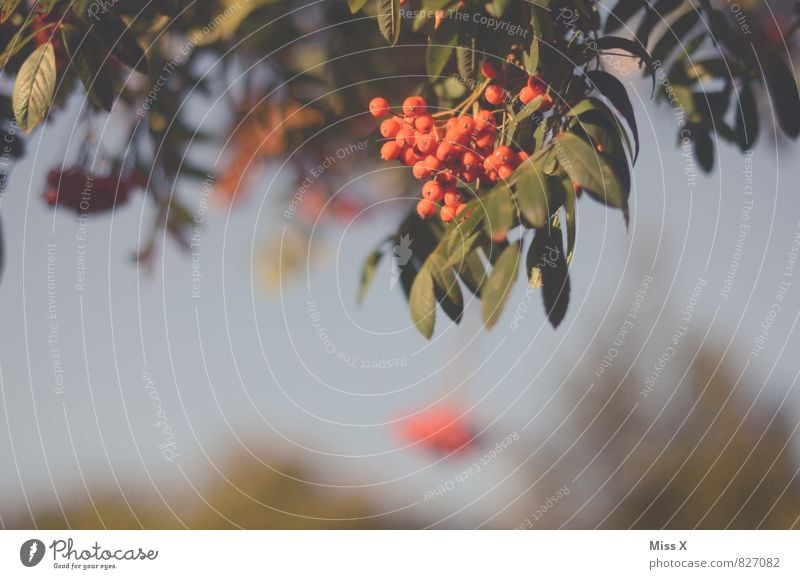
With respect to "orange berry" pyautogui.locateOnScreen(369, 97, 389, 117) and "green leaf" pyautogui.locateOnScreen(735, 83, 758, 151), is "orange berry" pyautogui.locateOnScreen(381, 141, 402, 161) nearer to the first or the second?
"orange berry" pyautogui.locateOnScreen(369, 97, 389, 117)

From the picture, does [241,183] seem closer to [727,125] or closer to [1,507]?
[1,507]

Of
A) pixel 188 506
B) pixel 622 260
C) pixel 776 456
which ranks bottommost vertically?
pixel 776 456

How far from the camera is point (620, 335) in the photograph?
750 mm

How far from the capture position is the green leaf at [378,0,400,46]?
0.59 meters

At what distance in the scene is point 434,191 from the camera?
2.02 feet

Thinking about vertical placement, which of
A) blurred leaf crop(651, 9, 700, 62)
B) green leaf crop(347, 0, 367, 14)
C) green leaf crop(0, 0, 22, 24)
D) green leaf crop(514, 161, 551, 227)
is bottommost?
green leaf crop(514, 161, 551, 227)

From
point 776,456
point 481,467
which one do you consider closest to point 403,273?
point 481,467

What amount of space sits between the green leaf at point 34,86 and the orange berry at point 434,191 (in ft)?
1.03

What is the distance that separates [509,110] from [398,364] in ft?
0.86

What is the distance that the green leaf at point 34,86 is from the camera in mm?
606

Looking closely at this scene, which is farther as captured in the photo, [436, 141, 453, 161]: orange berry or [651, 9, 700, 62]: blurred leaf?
[651, 9, 700, 62]: blurred leaf
